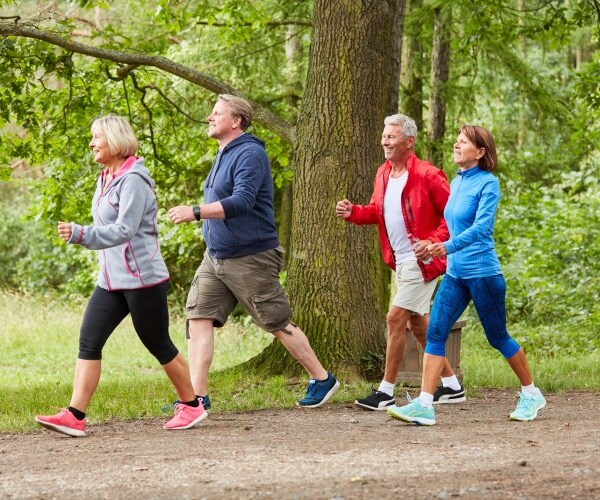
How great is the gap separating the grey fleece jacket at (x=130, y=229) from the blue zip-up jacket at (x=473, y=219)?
1.87 meters

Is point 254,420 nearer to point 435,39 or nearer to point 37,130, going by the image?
point 37,130

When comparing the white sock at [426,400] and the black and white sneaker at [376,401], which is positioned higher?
the white sock at [426,400]

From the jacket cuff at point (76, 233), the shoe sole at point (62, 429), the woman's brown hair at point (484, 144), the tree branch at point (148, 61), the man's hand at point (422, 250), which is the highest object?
the tree branch at point (148, 61)

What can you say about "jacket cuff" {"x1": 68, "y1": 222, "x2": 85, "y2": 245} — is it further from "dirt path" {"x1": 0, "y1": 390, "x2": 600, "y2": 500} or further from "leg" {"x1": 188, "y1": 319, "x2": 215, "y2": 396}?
"leg" {"x1": 188, "y1": 319, "x2": 215, "y2": 396}

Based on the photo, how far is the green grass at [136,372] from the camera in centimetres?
834

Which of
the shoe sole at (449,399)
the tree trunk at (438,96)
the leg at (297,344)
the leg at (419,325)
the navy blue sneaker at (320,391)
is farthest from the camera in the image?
the tree trunk at (438,96)

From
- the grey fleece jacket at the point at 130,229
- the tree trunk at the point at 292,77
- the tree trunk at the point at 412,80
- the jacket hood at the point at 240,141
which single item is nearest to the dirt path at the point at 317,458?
the grey fleece jacket at the point at 130,229

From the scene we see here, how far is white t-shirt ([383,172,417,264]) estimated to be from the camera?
7.59 metres

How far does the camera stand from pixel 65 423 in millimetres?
6594

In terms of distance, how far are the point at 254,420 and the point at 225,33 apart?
801cm

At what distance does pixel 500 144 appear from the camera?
76.0 ft

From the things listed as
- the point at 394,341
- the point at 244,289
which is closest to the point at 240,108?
the point at 244,289

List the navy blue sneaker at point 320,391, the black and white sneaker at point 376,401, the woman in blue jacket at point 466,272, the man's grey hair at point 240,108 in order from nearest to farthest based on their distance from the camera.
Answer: the woman in blue jacket at point 466,272 < the man's grey hair at point 240,108 < the black and white sneaker at point 376,401 < the navy blue sneaker at point 320,391

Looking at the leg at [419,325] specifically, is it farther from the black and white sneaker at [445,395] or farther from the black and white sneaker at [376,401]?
the black and white sneaker at [376,401]
